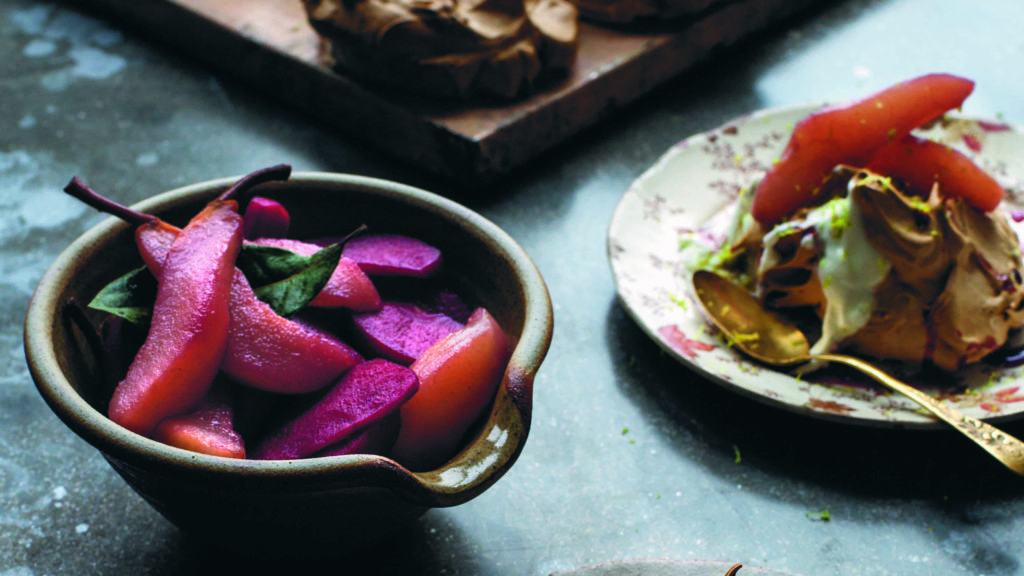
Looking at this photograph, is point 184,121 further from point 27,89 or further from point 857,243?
point 857,243

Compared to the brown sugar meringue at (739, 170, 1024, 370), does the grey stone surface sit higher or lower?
lower

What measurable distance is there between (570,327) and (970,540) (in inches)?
13.9

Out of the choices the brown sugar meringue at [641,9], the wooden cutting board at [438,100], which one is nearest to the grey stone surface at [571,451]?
the wooden cutting board at [438,100]

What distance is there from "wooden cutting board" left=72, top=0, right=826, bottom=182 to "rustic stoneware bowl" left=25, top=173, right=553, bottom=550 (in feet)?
1.12

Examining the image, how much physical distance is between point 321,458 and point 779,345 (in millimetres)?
434

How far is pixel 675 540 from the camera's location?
1.89 ft

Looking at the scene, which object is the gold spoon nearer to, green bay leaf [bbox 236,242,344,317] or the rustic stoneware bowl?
the rustic stoneware bowl

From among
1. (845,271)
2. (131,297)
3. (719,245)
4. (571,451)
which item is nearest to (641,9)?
(719,245)

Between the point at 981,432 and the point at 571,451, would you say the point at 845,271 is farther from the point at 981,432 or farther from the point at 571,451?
the point at 571,451

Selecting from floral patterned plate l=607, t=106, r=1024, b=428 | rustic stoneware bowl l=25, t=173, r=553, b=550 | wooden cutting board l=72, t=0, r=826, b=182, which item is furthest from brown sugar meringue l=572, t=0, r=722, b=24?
rustic stoneware bowl l=25, t=173, r=553, b=550

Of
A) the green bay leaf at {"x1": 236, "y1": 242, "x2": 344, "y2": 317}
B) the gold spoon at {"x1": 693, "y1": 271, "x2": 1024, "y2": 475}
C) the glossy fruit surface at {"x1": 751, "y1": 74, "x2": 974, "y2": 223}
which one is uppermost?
the glossy fruit surface at {"x1": 751, "y1": 74, "x2": 974, "y2": 223}

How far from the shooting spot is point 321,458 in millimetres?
384

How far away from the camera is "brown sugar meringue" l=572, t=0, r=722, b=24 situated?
3.58 feet

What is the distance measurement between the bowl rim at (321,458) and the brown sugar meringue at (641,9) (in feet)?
2.16
